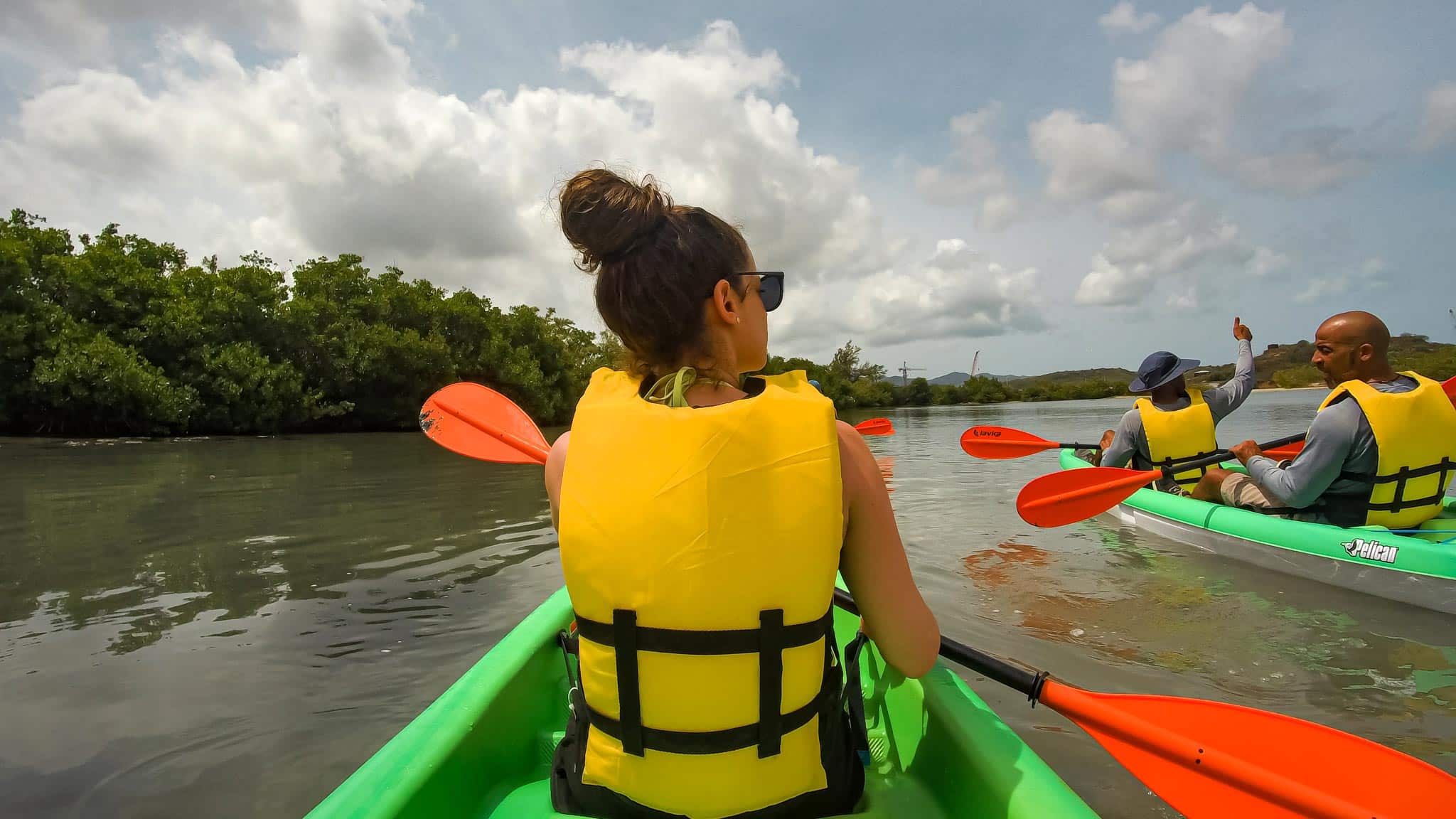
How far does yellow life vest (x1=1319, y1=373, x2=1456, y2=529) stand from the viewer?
369 cm

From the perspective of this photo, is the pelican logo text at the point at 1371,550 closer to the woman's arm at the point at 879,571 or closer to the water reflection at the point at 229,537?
the woman's arm at the point at 879,571

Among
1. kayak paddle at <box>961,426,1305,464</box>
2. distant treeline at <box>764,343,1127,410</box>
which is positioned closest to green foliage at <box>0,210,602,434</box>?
kayak paddle at <box>961,426,1305,464</box>

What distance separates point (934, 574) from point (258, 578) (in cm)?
442

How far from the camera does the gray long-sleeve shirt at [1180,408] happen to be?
5.79m

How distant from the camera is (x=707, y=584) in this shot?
114 cm

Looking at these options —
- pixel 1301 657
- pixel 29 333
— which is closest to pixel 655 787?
pixel 1301 657

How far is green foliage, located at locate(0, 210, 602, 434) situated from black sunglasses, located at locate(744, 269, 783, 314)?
571 inches

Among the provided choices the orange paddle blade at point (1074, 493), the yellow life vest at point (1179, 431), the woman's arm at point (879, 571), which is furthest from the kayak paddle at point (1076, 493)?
the woman's arm at point (879, 571)

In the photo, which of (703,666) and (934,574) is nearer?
(703,666)

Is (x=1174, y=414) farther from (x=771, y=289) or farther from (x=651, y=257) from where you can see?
(x=651, y=257)

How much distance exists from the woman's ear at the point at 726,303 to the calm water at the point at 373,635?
1.96 meters

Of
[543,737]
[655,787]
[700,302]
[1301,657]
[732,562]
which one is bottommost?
[1301,657]

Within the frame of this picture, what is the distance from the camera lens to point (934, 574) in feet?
16.1

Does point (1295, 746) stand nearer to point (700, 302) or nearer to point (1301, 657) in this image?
point (700, 302)
